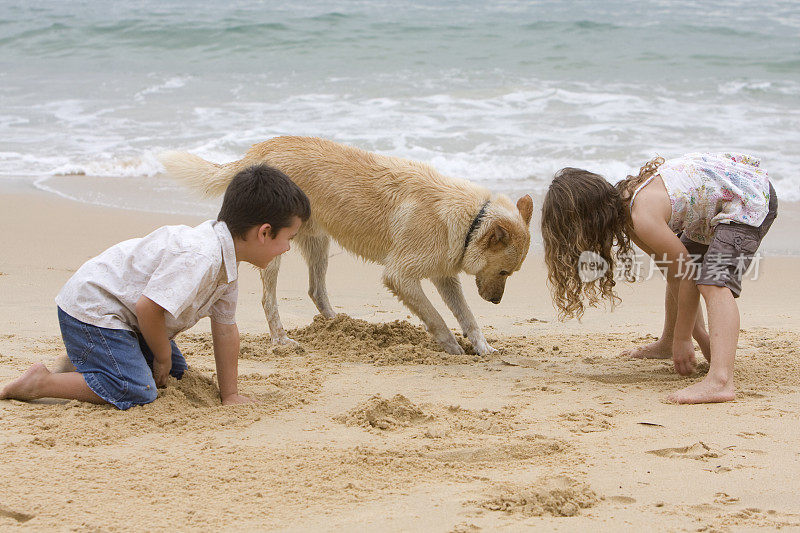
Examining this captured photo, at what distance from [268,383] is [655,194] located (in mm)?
2194

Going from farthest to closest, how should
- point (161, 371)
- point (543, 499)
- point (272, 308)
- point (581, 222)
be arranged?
point (272, 308) < point (581, 222) < point (161, 371) < point (543, 499)

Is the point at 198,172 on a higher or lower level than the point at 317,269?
higher

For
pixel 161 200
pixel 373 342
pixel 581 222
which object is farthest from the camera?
pixel 161 200

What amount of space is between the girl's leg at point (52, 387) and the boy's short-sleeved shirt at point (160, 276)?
0.95 ft

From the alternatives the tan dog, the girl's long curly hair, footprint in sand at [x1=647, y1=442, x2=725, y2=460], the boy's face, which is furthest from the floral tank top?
the boy's face

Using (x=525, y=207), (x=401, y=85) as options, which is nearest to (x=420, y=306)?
(x=525, y=207)

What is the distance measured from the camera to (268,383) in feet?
14.6

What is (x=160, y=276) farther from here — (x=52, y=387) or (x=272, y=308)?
(x=272, y=308)

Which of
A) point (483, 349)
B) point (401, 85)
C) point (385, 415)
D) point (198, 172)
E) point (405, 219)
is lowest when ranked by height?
point (483, 349)

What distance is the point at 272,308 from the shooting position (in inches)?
224

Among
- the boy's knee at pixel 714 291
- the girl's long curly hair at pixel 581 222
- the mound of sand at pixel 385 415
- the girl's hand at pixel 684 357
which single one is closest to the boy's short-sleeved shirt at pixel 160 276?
the mound of sand at pixel 385 415

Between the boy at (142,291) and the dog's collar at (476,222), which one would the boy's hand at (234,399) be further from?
the dog's collar at (476,222)

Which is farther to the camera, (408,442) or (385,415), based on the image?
(385,415)

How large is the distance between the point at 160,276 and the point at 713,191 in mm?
2743
